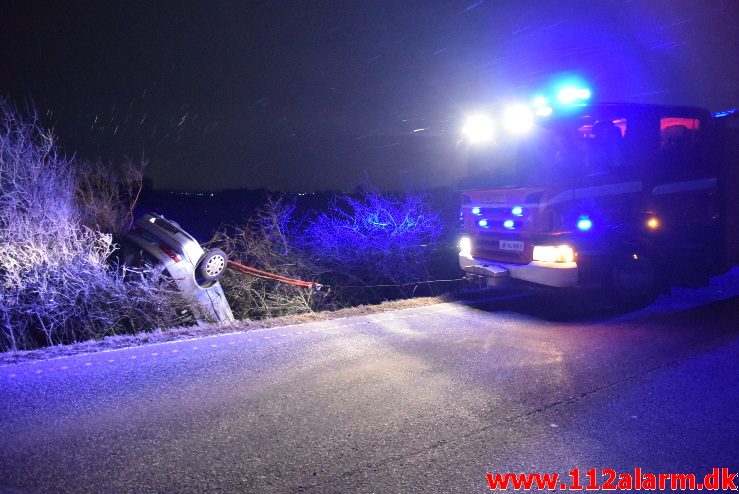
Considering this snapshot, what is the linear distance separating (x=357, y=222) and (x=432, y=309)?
346 cm

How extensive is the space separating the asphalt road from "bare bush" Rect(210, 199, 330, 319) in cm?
306

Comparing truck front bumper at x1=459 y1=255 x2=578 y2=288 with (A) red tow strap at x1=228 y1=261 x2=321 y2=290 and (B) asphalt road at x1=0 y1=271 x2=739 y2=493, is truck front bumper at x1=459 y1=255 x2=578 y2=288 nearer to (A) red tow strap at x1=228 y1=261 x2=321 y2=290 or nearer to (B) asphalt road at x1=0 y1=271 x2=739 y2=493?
(B) asphalt road at x1=0 y1=271 x2=739 y2=493

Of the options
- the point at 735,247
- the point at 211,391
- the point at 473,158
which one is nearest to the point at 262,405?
the point at 211,391

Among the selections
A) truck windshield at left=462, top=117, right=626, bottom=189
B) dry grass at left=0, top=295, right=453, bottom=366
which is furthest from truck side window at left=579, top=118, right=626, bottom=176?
dry grass at left=0, top=295, right=453, bottom=366

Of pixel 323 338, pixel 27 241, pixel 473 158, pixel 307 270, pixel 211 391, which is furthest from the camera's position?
pixel 307 270

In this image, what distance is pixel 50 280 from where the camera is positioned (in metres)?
6.06

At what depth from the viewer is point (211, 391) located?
3.86m

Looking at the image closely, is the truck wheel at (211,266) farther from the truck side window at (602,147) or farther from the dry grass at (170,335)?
the truck side window at (602,147)

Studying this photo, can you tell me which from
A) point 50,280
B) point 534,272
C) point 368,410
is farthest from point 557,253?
point 50,280

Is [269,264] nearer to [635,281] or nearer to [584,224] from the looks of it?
[584,224]

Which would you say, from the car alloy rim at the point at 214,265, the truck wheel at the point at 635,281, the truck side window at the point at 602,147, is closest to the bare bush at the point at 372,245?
the car alloy rim at the point at 214,265

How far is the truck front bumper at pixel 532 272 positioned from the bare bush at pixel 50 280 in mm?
4423

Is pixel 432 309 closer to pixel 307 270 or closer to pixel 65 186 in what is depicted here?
pixel 307 270

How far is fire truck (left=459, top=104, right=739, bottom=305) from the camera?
606 cm
